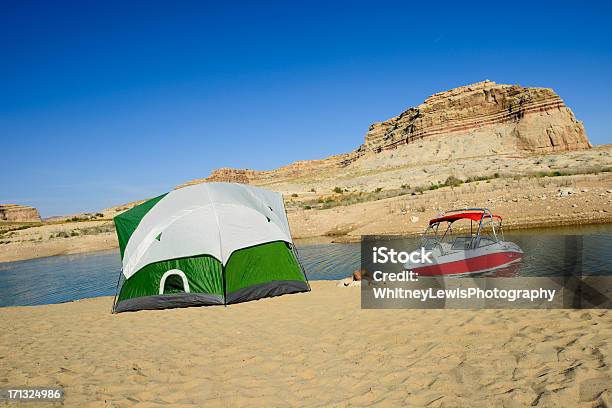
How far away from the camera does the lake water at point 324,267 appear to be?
40.2 ft

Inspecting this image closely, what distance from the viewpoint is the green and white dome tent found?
35.1 feet

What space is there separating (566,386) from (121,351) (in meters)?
7.08

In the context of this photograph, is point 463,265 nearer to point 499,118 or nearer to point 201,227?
point 201,227

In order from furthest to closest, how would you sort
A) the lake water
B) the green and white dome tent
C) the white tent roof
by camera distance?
the lake water, the white tent roof, the green and white dome tent

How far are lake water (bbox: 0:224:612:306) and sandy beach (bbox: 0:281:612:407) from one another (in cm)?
537

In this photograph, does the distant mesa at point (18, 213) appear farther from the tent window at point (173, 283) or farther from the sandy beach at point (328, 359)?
the sandy beach at point (328, 359)

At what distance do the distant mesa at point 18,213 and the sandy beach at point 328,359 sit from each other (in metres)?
144

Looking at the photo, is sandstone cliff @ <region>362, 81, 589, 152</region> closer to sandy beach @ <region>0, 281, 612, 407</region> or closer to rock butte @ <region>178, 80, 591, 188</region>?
rock butte @ <region>178, 80, 591, 188</region>

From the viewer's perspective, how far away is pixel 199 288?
10703 millimetres

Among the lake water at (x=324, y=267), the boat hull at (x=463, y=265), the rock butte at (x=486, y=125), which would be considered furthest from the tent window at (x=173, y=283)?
the rock butte at (x=486, y=125)

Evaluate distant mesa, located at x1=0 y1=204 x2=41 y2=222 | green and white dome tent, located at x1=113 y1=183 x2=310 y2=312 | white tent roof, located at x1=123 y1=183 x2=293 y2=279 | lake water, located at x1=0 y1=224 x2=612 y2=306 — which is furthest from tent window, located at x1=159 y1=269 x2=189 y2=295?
distant mesa, located at x1=0 y1=204 x2=41 y2=222

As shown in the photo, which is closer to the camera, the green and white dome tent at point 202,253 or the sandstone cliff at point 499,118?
the green and white dome tent at point 202,253

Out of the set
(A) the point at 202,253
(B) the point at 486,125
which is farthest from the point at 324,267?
(B) the point at 486,125

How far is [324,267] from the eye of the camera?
16.5 meters
